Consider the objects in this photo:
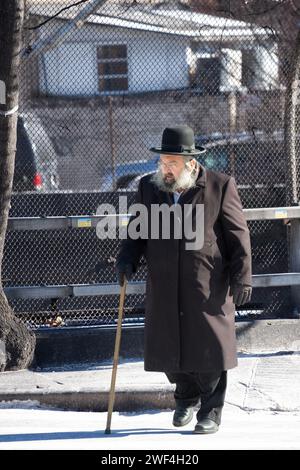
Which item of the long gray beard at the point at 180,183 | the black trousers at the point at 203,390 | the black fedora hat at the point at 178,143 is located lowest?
the black trousers at the point at 203,390

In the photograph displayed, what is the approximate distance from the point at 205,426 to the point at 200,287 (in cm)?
95

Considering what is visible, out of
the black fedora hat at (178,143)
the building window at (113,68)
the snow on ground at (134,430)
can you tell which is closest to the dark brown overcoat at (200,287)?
the black fedora hat at (178,143)

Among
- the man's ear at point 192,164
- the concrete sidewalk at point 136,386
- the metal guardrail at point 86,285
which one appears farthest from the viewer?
Result: the metal guardrail at point 86,285

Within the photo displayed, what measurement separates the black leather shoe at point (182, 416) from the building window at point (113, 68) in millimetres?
10684

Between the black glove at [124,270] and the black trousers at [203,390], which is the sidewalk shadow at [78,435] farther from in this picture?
the black glove at [124,270]

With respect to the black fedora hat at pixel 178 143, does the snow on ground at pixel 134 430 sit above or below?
A: below

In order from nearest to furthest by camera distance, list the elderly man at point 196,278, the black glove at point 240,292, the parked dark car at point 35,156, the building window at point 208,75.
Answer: the black glove at point 240,292
the elderly man at point 196,278
the parked dark car at point 35,156
the building window at point 208,75

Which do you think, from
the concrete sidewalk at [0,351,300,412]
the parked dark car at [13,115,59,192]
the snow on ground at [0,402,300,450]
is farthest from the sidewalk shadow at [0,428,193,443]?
the parked dark car at [13,115,59,192]

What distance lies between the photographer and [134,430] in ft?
22.7

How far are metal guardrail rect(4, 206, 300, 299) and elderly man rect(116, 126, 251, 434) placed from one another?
7.29 feet

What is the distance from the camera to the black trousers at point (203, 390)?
667cm
